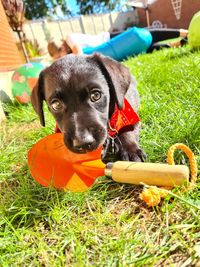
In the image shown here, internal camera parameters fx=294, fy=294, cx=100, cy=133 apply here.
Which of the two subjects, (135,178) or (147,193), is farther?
(135,178)

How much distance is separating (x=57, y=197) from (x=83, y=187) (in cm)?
16

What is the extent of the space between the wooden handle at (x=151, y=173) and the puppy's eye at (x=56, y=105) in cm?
61

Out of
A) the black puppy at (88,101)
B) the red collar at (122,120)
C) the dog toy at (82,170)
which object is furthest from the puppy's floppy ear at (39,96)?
the dog toy at (82,170)

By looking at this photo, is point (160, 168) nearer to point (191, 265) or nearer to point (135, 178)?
point (135, 178)

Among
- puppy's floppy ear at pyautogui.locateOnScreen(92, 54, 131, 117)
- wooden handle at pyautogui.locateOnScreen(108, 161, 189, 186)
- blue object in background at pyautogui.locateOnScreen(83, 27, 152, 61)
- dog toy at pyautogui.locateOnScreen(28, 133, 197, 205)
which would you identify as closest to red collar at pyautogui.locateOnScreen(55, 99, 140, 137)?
puppy's floppy ear at pyautogui.locateOnScreen(92, 54, 131, 117)

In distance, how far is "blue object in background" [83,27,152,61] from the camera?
7000mm

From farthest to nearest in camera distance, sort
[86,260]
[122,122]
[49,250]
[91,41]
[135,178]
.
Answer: [91,41]
[122,122]
[135,178]
[49,250]
[86,260]

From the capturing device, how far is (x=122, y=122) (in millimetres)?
2254

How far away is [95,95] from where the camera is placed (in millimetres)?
1967

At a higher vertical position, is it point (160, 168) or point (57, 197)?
point (160, 168)

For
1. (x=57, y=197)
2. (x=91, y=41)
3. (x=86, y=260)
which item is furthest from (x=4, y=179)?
(x=91, y=41)

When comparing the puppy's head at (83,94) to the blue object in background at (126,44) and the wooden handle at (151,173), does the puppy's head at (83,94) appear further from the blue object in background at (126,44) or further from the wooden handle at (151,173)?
the blue object in background at (126,44)

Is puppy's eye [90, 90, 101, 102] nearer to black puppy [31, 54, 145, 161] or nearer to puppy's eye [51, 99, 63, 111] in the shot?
black puppy [31, 54, 145, 161]

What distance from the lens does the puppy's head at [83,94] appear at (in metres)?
1.74
